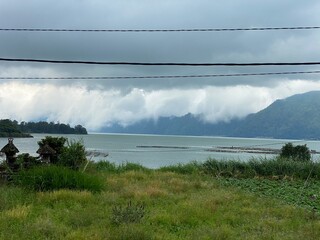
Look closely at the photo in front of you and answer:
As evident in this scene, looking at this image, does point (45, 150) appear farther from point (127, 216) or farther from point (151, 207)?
point (127, 216)

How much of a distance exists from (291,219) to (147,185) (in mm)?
6022

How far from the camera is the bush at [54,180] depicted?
1381 cm

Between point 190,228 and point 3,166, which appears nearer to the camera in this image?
point 190,228

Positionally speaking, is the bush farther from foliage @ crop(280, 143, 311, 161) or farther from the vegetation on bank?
foliage @ crop(280, 143, 311, 161)

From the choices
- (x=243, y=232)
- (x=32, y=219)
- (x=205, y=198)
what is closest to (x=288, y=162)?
(x=205, y=198)

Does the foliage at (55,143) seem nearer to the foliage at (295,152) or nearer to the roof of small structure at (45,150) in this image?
the roof of small structure at (45,150)

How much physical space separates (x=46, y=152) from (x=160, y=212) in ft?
23.3

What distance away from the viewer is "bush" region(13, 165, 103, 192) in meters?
13.8

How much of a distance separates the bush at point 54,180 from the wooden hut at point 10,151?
4.49 ft

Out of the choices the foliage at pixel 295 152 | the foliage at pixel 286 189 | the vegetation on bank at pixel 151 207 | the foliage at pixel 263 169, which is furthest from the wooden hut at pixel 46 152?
the foliage at pixel 295 152

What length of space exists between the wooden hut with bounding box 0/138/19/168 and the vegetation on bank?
3.22 ft

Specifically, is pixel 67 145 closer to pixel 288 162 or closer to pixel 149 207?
pixel 149 207

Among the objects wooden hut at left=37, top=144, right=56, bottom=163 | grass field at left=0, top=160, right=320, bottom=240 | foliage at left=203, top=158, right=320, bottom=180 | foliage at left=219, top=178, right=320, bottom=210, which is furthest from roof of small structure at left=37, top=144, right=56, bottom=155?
foliage at left=203, top=158, right=320, bottom=180

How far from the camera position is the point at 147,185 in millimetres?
15758
